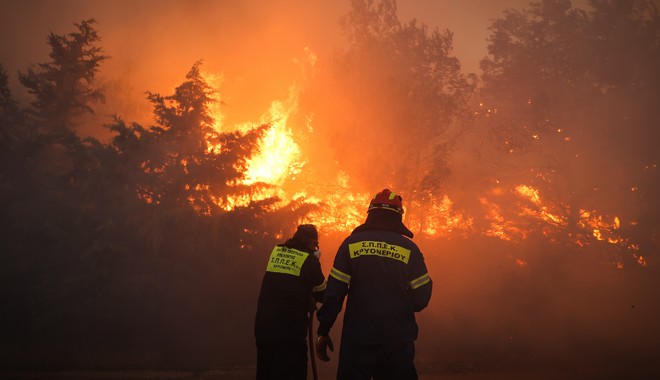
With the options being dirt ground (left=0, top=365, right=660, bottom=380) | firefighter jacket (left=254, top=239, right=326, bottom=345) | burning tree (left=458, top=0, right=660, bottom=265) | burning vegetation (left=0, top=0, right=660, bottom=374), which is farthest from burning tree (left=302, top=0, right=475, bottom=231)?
firefighter jacket (left=254, top=239, right=326, bottom=345)

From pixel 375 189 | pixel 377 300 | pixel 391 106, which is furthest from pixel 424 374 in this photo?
pixel 391 106

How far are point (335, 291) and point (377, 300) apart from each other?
0.44 meters

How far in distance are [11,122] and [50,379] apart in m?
13.7

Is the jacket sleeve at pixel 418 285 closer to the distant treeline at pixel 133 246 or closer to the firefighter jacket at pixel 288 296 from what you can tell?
the firefighter jacket at pixel 288 296

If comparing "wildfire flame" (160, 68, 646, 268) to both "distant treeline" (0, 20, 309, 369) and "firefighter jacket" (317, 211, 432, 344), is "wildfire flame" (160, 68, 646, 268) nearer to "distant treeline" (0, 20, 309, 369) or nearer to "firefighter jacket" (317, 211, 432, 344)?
"distant treeline" (0, 20, 309, 369)

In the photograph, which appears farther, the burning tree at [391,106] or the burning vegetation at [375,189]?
the burning tree at [391,106]

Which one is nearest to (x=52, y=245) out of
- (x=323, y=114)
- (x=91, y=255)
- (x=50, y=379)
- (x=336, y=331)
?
(x=91, y=255)

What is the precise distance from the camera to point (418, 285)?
15.2 feet

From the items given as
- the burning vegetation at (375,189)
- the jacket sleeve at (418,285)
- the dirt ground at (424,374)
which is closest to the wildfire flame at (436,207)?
the burning vegetation at (375,189)

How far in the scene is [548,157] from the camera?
2273 centimetres

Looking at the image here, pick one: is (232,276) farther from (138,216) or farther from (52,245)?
(52,245)

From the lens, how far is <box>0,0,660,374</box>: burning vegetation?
13734 millimetres

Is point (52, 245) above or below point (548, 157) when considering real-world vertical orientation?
below

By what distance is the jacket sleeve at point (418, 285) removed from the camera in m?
4.61
